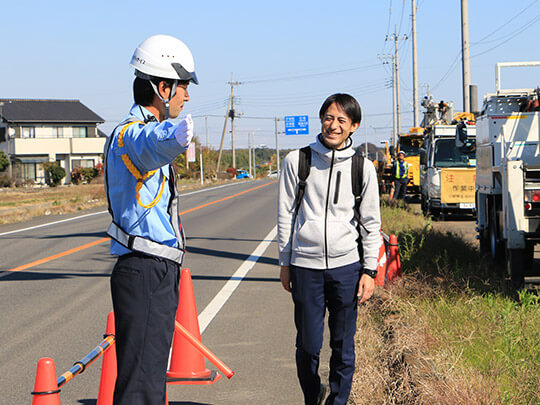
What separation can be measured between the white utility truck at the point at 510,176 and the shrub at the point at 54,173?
5818 cm

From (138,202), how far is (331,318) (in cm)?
182

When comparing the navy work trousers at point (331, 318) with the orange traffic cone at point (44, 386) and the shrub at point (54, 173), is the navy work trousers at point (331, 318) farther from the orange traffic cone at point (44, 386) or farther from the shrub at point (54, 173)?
the shrub at point (54, 173)

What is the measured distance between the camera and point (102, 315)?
8.17 meters

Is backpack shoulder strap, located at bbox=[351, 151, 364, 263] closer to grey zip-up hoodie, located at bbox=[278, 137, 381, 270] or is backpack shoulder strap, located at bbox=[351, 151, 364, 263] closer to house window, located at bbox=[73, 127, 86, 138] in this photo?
grey zip-up hoodie, located at bbox=[278, 137, 381, 270]

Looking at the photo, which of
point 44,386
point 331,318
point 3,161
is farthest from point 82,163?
point 44,386

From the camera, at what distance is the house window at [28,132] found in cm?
6919

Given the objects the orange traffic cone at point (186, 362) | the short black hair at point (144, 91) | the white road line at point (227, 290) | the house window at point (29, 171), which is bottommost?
the white road line at point (227, 290)

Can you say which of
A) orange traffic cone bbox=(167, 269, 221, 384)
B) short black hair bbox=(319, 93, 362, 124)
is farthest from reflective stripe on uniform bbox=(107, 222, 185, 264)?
orange traffic cone bbox=(167, 269, 221, 384)

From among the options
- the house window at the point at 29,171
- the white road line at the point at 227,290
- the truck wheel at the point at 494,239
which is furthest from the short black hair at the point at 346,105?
the house window at the point at 29,171

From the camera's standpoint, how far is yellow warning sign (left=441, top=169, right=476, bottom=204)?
2019 centimetres

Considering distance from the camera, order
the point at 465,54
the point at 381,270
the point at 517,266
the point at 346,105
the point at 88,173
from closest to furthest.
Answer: the point at 346,105 → the point at 517,266 → the point at 381,270 → the point at 465,54 → the point at 88,173

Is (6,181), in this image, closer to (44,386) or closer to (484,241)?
(484,241)

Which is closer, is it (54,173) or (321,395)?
(321,395)

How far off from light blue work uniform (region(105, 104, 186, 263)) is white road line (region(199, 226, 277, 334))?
435 cm
